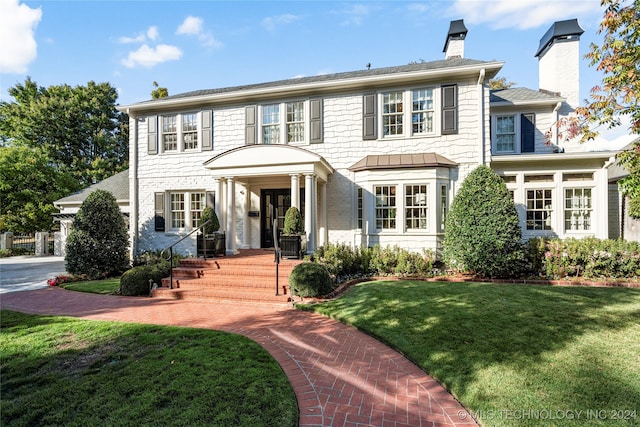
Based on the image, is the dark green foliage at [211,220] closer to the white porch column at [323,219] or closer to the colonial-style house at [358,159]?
the colonial-style house at [358,159]

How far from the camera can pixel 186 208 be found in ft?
38.4

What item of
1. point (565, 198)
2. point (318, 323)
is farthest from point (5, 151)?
point (565, 198)

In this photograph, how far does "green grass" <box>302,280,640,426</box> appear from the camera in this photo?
2867mm

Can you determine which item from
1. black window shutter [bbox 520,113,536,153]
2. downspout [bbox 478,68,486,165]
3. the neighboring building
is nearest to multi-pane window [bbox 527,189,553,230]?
black window shutter [bbox 520,113,536,153]

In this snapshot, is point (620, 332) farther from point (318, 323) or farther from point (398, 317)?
point (318, 323)

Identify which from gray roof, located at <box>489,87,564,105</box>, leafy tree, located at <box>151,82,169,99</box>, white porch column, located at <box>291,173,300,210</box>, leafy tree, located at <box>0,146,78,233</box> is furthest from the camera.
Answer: leafy tree, located at <box>151,82,169,99</box>

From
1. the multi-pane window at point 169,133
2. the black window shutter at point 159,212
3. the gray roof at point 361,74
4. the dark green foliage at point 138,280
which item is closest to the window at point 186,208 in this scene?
the black window shutter at point 159,212

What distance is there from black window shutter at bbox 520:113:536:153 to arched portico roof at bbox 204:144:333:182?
327 inches

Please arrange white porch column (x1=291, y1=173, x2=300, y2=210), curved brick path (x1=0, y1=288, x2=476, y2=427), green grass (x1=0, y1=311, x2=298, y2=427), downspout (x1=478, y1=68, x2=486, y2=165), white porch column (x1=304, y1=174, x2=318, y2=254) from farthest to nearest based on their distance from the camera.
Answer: downspout (x1=478, y1=68, x2=486, y2=165), white porch column (x1=291, y1=173, x2=300, y2=210), white porch column (x1=304, y1=174, x2=318, y2=254), curved brick path (x1=0, y1=288, x2=476, y2=427), green grass (x1=0, y1=311, x2=298, y2=427)

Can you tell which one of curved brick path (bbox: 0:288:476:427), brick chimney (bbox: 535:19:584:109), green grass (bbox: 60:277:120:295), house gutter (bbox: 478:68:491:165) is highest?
brick chimney (bbox: 535:19:584:109)

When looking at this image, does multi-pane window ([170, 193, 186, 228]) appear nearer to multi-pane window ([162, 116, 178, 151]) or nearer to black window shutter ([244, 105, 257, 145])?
multi-pane window ([162, 116, 178, 151])

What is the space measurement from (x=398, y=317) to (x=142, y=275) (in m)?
6.98

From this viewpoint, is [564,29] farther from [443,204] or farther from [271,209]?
[271,209]

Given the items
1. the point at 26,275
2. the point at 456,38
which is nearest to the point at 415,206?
the point at 456,38
